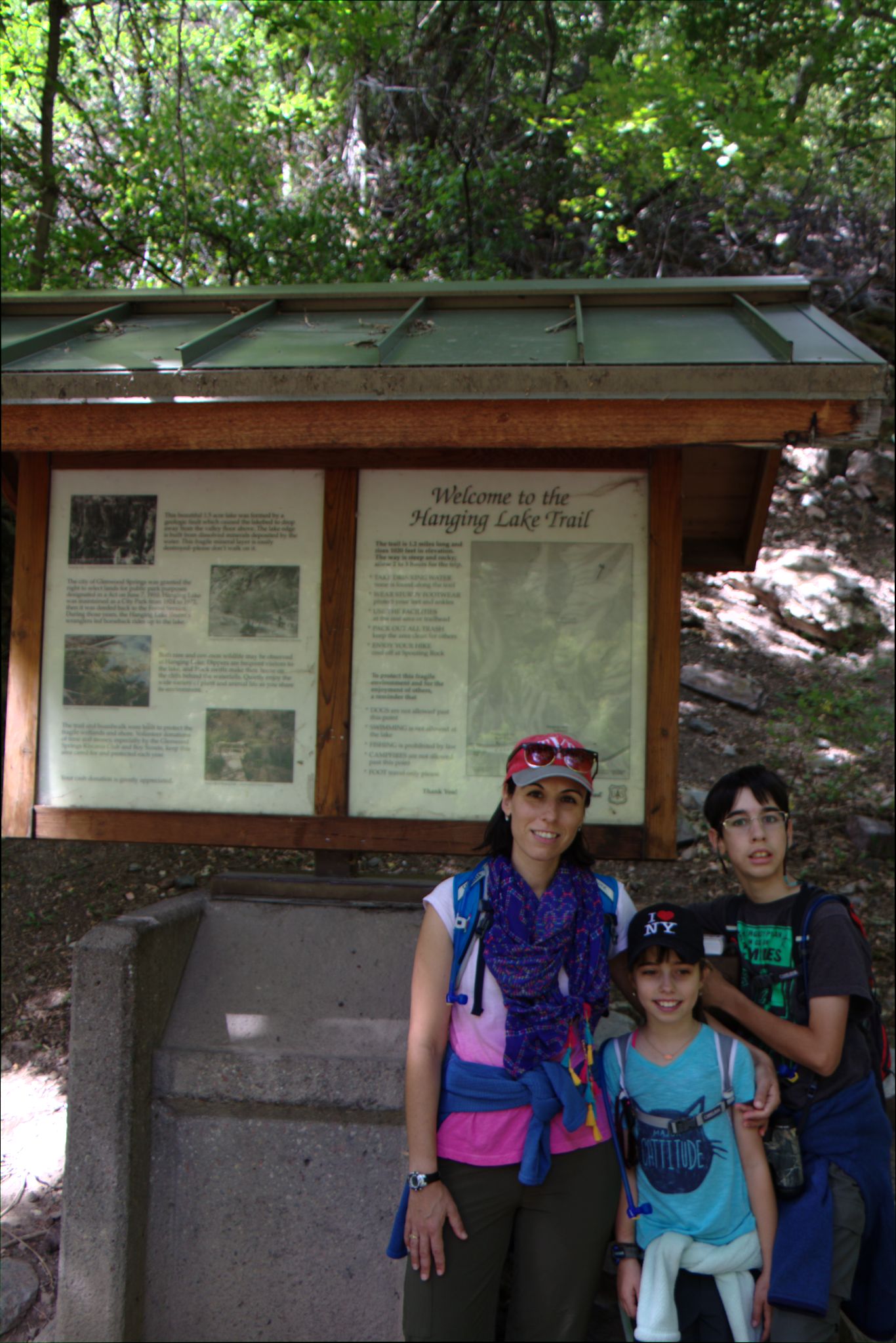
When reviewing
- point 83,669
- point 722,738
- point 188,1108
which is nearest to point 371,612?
point 83,669

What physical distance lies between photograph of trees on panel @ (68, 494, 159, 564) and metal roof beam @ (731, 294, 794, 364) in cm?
218

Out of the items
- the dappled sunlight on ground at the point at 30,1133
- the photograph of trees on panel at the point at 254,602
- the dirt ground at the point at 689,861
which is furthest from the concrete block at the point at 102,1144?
the photograph of trees on panel at the point at 254,602

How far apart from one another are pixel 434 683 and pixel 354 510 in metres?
0.69

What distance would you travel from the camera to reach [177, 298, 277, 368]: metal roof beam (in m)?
2.93

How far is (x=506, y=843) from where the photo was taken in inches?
102

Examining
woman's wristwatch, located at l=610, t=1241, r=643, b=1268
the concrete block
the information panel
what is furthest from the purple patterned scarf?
the concrete block

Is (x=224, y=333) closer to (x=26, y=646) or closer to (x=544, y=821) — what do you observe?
(x=26, y=646)

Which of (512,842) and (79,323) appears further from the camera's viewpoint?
(79,323)

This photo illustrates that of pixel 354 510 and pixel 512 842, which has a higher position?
pixel 354 510

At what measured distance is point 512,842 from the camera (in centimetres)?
259

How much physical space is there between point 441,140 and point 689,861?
7.94 metres

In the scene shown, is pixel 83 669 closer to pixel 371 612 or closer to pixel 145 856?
pixel 371 612

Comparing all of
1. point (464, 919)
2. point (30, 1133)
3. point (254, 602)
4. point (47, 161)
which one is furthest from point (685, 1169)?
point (47, 161)

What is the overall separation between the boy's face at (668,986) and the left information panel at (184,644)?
142 cm
